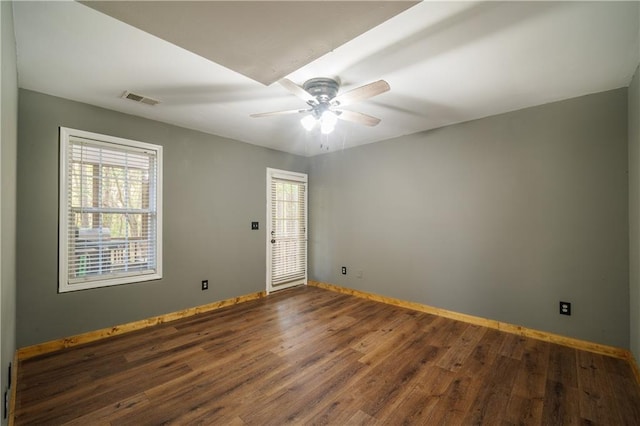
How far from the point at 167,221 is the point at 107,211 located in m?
0.62

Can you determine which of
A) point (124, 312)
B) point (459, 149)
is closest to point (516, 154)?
point (459, 149)

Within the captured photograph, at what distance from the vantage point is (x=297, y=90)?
2.14m

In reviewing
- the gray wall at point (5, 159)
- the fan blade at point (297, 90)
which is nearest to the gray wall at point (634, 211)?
the fan blade at point (297, 90)

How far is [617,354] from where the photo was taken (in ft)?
8.16

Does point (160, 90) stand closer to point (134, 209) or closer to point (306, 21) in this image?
point (134, 209)

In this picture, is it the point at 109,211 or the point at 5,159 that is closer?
the point at 5,159

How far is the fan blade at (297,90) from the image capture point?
198 cm

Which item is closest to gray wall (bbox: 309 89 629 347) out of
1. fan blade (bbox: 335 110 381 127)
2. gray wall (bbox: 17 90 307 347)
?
fan blade (bbox: 335 110 381 127)

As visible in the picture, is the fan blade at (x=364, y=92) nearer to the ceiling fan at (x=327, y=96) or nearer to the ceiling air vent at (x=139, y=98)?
the ceiling fan at (x=327, y=96)

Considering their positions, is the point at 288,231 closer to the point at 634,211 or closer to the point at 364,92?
the point at 364,92

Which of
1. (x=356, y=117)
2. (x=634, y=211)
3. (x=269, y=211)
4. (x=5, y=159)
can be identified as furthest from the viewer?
(x=269, y=211)

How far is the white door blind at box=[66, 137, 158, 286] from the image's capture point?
2783mm

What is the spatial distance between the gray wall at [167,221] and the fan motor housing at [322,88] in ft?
6.90

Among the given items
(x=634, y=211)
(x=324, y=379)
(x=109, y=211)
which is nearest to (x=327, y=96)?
(x=324, y=379)
